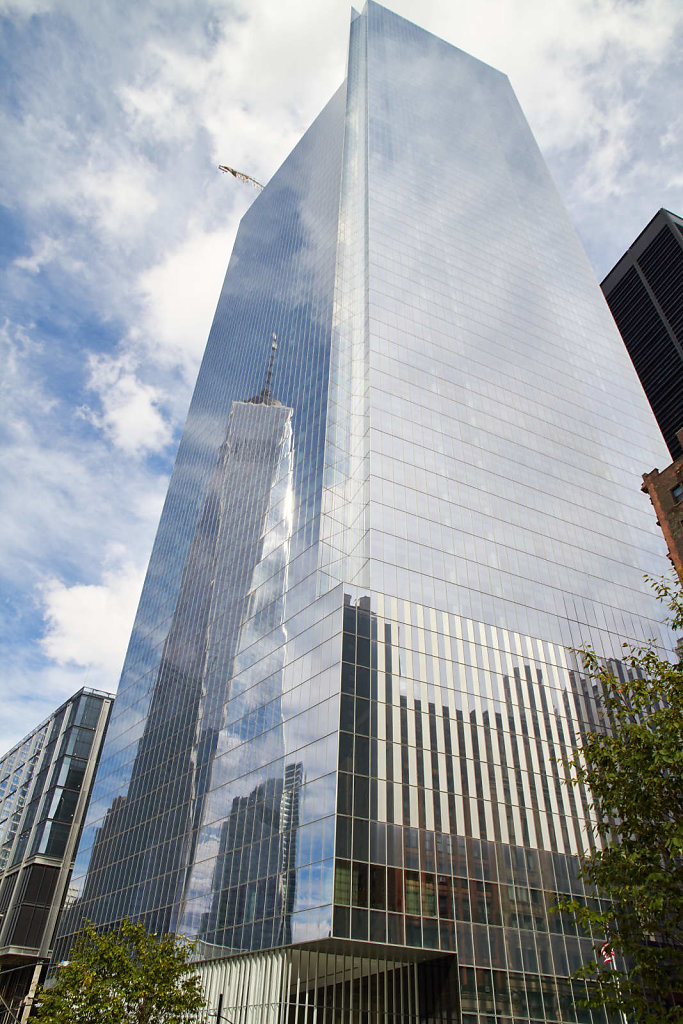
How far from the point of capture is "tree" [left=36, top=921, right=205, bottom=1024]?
118 feet

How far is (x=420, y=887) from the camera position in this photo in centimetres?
4228

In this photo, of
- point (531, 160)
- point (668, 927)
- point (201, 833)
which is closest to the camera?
point (668, 927)

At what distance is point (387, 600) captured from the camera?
5188 cm

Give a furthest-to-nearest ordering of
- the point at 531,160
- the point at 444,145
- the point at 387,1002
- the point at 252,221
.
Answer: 1. the point at 252,221
2. the point at 531,160
3. the point at 444,145
4. the point at 387,1002

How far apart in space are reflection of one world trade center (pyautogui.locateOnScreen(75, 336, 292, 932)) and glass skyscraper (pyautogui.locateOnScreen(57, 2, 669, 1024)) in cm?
45

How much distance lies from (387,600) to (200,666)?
2848 cm

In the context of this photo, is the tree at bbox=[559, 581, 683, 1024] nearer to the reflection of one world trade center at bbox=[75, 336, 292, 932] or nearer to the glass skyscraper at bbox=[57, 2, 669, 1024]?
the glass skyscraper at bbox=[57, 2, 669, 1024]

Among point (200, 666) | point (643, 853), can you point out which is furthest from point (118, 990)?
point (200, 666)

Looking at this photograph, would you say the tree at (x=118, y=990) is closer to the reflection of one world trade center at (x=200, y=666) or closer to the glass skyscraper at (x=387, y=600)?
the glass skyscraper at (x=387, y=600)

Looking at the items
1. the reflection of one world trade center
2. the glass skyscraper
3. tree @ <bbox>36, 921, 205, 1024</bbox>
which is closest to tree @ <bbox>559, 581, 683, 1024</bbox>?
the glass skyscraper

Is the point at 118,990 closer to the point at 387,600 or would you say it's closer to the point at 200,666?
the point at 387,600

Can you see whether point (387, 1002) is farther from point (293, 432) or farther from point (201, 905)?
point (293, 432)

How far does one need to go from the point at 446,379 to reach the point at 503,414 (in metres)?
7.66

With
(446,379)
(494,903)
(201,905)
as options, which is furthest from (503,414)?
(201,905)
